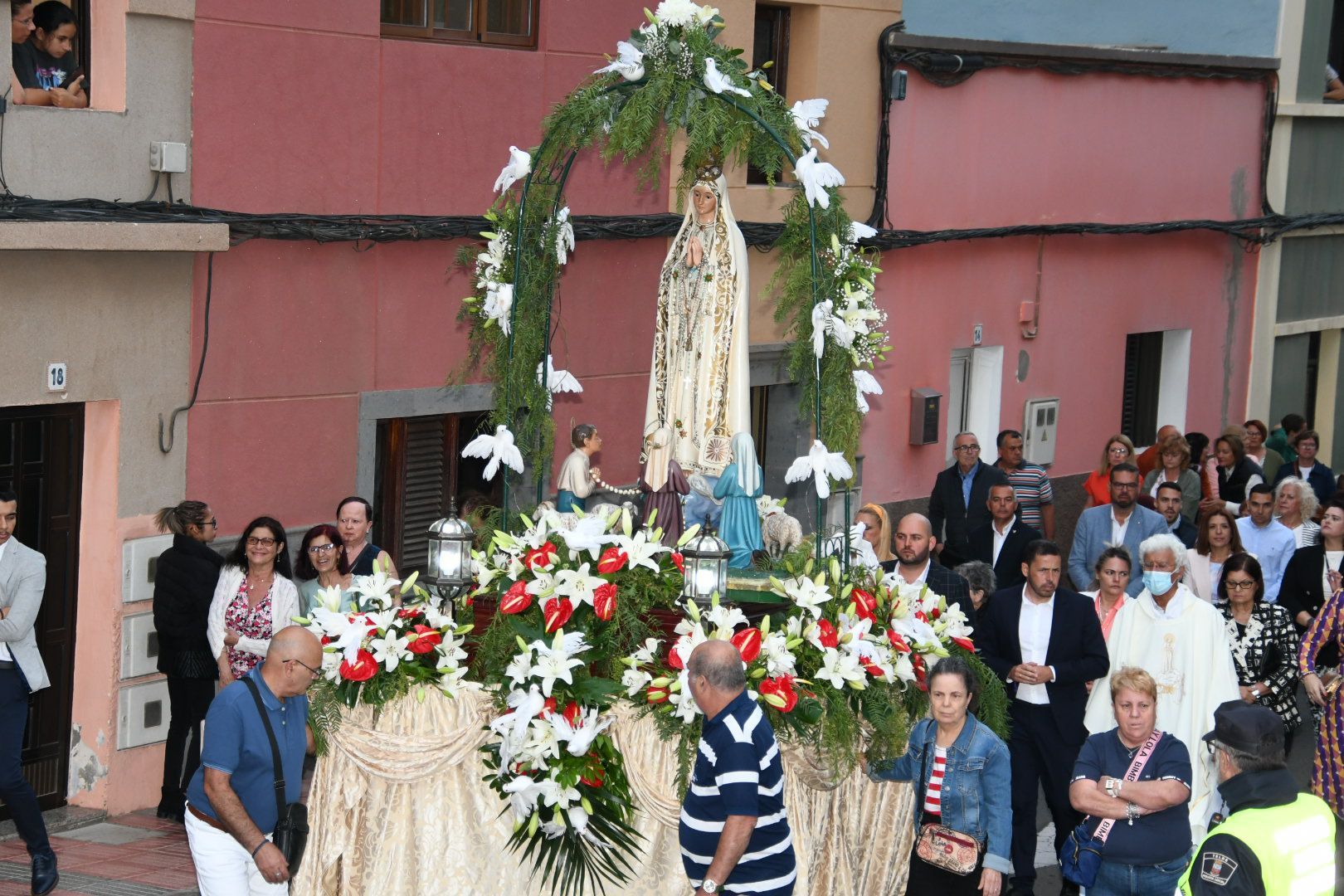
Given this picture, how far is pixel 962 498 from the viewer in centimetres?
1452

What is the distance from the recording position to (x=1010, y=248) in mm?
Result: 18250

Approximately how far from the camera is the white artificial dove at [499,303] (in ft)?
32.9

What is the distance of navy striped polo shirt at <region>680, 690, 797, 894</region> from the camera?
23.4ft

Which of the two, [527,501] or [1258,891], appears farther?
[527,501]

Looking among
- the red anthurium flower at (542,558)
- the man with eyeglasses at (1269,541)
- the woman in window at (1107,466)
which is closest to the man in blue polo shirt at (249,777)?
the red anthurium flower at (542,558)

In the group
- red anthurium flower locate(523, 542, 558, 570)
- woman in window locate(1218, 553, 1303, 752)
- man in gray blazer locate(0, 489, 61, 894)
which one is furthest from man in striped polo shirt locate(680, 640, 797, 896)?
woman in window locate(1218, 553, 1303, 752)

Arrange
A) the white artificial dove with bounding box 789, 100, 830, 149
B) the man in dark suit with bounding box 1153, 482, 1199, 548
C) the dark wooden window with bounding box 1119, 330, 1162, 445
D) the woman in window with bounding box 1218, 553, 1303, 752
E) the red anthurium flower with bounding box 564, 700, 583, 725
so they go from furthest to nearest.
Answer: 1. the dark wooden window with bounding box 1119, 330, 1162, 445
2. the man in dark suit with bounding box 1153, 482, 1199, 548
3. the woman in window with bounding box 1218, 553, 1303, 752
4. the white artificial dove with bounding box 789, 100, 830, 149
5. the red anthurium flower with bounding box 564, 700, 583, 725

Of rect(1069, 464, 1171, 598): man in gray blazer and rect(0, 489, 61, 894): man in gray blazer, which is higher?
rect(1069, 464, 1171, 598): man in gray blazer

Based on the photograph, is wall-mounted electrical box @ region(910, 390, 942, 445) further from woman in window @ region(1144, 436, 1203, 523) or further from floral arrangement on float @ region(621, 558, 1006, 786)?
floral arrangement on float @ region(621, 558, 1006, 786)

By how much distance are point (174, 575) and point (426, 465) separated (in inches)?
117

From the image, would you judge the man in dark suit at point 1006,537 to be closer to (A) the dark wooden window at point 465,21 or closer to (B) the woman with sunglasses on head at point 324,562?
(A) the dark wooden window at point 465,21

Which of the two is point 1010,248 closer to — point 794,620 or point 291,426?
point 291,426

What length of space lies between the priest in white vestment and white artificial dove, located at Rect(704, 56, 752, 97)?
10.6ft

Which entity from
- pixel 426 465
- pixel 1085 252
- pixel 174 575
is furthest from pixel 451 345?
pixel 1085 252
